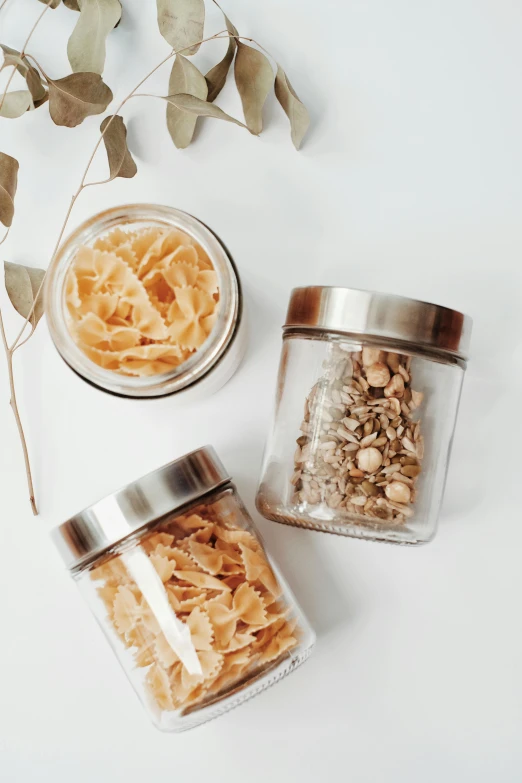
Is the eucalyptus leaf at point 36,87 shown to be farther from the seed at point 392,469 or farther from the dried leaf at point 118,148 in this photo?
the seed at point 392,469

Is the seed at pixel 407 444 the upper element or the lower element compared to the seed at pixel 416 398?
lower

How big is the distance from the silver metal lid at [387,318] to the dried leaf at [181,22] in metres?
0.26

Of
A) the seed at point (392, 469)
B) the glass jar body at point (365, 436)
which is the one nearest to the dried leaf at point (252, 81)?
the glass jar body at point (365, 436)

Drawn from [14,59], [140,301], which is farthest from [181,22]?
[140,301]

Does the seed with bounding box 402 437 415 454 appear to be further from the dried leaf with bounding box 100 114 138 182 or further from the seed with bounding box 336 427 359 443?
the dried leaf with bounding box 100 114 138 182

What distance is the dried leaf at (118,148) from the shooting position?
56 cm

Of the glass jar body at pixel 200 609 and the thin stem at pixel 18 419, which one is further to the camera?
the thin stem at pixel 18 419

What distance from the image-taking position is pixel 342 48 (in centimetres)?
61

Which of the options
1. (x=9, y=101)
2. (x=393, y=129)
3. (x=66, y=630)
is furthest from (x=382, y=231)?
(x=66, y=630)

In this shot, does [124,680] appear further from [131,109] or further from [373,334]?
[131,109]

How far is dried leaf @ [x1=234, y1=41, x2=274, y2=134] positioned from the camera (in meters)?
0.58

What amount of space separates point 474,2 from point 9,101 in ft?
1.44

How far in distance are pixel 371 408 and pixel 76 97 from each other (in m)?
0.36

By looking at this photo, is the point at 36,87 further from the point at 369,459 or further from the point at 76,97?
the point at 369,459
